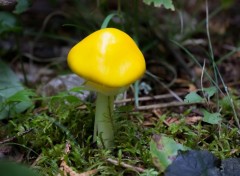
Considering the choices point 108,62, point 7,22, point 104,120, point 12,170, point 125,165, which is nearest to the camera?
point 12,170

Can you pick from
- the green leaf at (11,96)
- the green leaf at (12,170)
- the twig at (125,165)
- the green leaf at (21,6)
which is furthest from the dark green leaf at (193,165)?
the green leaf at (21,6)

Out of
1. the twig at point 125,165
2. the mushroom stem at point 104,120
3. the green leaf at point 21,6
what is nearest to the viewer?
the twig at point 125,165

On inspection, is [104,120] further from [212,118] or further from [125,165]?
[212,118]

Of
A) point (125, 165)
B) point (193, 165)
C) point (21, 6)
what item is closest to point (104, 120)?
point (125, 165)

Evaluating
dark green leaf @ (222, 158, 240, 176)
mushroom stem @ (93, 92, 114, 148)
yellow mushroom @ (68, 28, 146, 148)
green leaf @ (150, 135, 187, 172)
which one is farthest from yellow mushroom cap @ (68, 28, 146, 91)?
dark green leaf @ (222, 158, 240, 176)

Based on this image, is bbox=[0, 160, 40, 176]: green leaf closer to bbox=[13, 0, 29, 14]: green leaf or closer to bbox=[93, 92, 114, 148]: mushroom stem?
bbox=[93, 92, 114, 148]: mushroom stem

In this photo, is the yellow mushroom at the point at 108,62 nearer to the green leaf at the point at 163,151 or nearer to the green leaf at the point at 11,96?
the green leaf at the point at 163,151
